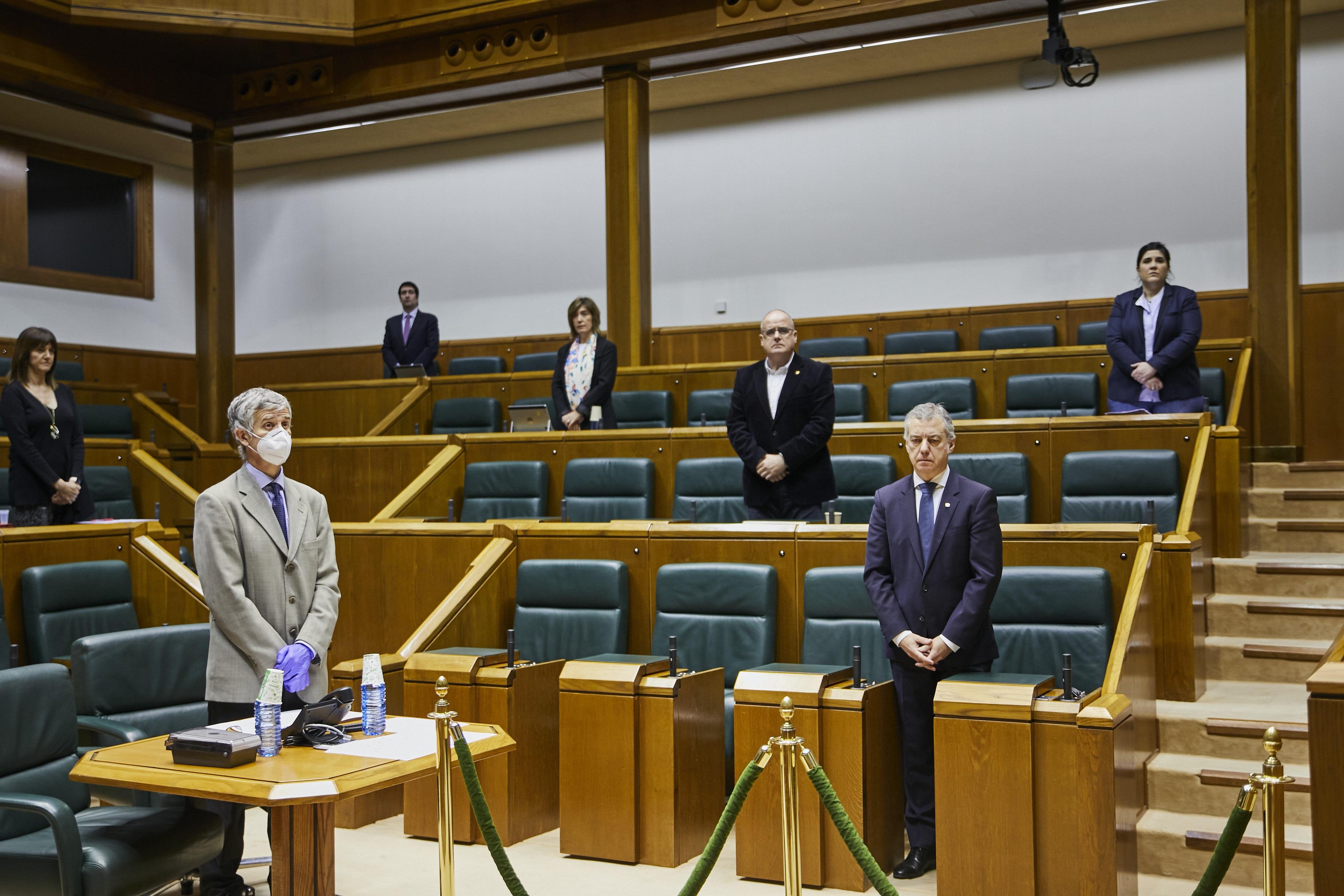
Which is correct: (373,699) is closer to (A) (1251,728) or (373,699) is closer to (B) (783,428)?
(B) (783,428)

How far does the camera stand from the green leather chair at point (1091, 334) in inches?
245

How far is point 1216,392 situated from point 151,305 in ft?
23.7

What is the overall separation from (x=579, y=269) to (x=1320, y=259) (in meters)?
4.50

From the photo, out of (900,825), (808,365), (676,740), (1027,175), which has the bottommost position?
(900,825)

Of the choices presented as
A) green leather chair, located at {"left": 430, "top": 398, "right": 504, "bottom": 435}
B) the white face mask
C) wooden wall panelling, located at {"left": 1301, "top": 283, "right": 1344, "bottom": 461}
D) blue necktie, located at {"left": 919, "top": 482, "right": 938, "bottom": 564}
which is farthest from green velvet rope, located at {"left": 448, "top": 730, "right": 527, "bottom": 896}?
wooden wall panelling, located at {"left": 1301, "top": 283, "right": 1344, "bottom": 461}

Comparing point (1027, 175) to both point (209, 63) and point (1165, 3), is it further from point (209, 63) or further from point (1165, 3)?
point (209, 63)

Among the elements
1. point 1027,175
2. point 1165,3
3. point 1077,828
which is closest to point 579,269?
point 1027,175

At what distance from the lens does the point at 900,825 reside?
309 centimetres

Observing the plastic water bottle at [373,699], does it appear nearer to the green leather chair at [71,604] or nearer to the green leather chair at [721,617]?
the green leather chair at [721,617]

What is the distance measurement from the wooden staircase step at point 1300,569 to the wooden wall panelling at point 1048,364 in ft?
4.42

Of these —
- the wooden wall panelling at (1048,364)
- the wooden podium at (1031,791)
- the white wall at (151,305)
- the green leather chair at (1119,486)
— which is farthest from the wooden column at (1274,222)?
the white wall at (151,305)

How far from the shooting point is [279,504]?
→ 253cm

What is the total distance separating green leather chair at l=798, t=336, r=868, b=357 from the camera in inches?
260

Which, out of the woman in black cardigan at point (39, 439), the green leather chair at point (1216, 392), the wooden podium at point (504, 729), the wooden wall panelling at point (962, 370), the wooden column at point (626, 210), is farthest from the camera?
the wooden column at point (626, 210)
